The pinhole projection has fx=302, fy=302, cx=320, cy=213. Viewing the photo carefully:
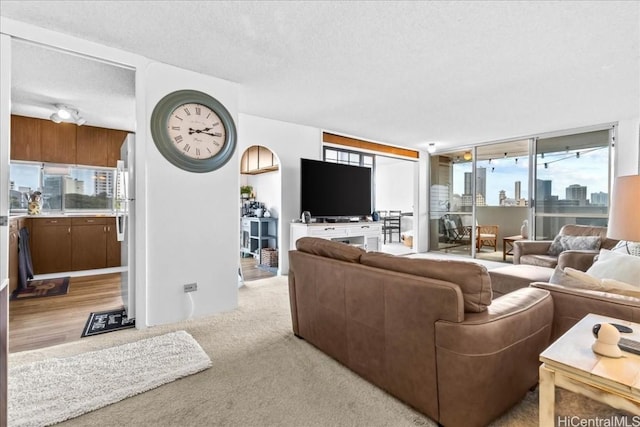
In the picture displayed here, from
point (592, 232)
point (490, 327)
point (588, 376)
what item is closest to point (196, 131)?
point (490, 327)

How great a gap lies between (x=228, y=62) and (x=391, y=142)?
13.9 ft

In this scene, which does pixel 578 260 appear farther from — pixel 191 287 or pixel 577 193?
pixel 191 287

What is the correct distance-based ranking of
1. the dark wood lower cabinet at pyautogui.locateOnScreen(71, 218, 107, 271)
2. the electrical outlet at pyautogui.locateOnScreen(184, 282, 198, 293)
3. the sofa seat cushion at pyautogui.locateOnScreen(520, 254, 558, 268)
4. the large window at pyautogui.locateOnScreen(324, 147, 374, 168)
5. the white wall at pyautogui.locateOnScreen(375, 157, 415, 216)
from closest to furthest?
→ the electrical outlet at pyautogui.locateOnScreen(184, 282, 198, 293), the sofa seat cushion at pyautogui.locateOnScreen(520, 254, 558, 268), the dark wood lower cabinet at pyautogui.locateOnScreen(71, 218, 107, 271), the large window at pyautogui.locateOnScreen(324, 147, 374, 168), the white wall at pyautogui.locateOnScreen(375, 157, 415, 216)

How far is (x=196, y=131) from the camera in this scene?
116 inches

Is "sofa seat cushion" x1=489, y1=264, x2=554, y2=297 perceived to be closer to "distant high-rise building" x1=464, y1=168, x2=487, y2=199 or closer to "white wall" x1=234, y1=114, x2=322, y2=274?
"white wall" x1=234, y1=114, x2=322, y2=274

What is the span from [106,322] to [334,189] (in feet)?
11.4

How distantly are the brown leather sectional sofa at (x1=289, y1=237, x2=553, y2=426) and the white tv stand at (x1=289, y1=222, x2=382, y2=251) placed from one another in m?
2.40

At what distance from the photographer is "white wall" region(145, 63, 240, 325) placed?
2740mm

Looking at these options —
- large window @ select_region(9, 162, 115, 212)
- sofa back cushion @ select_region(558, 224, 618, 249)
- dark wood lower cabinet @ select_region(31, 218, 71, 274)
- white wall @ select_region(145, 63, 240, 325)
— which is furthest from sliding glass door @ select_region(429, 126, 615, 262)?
dark wood lower cabinet @ select_region(31, 218, 71, 274)

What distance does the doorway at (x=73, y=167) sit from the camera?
2.67 metres

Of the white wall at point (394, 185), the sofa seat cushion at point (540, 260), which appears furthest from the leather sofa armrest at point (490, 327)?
the white wall at point (394, 185)

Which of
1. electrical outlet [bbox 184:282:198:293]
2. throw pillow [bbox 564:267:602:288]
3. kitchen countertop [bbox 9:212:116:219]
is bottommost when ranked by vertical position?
electrical outlet [bbox 184:282:198:293]

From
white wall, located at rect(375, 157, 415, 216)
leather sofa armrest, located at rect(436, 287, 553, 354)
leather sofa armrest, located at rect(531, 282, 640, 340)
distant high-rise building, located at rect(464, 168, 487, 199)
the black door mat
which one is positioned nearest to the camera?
leather sofa armrest, located at rect(436, 287, 553, 354)

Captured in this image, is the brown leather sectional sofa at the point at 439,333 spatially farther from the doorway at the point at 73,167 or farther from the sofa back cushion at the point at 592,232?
the sofa back cushion at the point at 592,232
